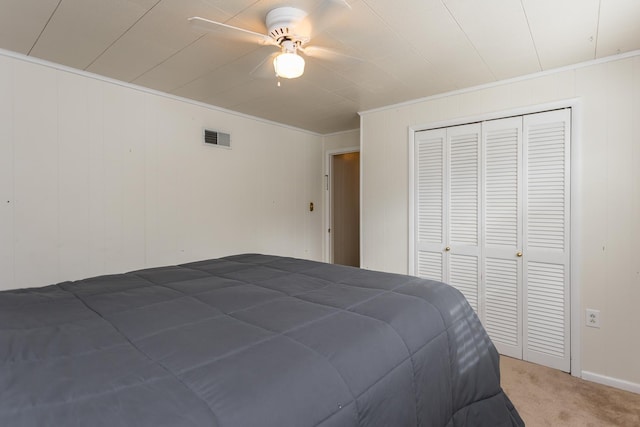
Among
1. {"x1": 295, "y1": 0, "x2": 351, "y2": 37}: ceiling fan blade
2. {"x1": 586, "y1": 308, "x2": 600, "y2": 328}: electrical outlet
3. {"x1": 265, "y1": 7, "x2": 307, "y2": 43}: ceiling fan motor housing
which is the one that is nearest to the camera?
{"x1": 295, "y1": 0, "x2": 351, "y2": 37}: ceiling fan blade

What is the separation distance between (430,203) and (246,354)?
8.88 ft

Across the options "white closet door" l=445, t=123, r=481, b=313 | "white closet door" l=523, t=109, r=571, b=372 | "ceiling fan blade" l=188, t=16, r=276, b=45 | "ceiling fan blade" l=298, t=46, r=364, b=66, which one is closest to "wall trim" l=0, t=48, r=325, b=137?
"ceiling fan blade" l=188, t=16, r=276, b=45

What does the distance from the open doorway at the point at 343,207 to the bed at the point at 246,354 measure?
10.3 ft

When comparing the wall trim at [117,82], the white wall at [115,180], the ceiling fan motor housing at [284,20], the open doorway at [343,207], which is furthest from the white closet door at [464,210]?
the wall trim at [117,82]

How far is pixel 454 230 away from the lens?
3078 millimetres

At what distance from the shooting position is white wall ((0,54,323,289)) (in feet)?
7.58

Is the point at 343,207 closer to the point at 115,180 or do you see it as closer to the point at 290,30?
the point at 115,180

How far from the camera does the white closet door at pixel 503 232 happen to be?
274cm

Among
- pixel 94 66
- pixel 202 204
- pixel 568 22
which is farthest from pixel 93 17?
pixel 568 22

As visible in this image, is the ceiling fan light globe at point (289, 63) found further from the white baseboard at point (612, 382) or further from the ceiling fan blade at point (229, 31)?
the white baseboard at point (612, 382)

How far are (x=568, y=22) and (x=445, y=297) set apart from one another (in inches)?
70.1

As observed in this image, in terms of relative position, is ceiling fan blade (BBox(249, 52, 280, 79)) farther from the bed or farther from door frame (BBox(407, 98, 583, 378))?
door frame (BBox(407, 98, 583, 378))

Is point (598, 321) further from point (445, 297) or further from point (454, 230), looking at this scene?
point (445, 297)

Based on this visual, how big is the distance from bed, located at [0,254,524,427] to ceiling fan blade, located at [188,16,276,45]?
1.31m
